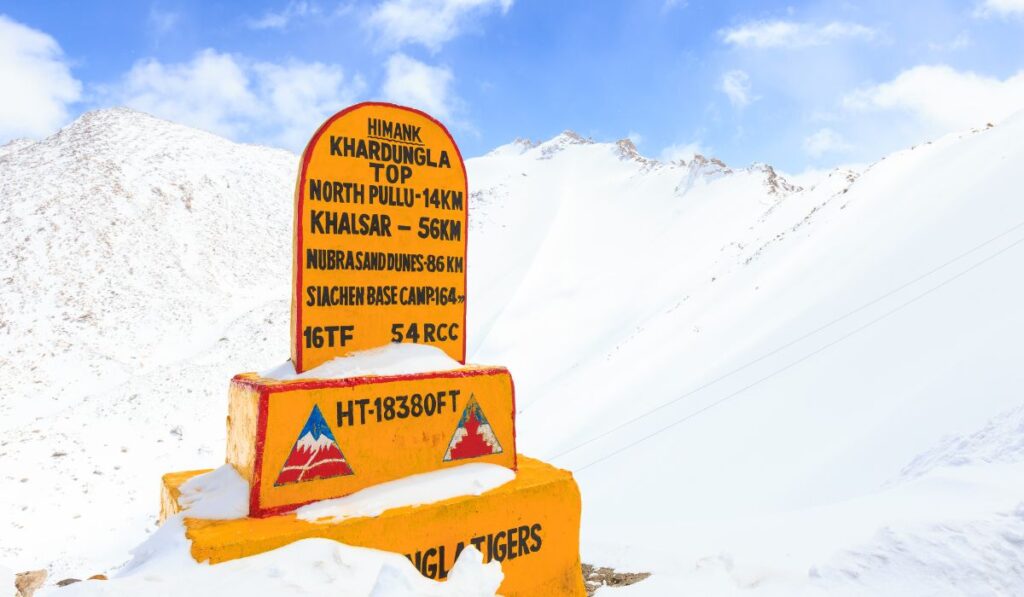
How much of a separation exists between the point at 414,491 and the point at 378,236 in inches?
59.3

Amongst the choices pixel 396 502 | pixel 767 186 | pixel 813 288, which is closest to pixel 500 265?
pixel 767 186

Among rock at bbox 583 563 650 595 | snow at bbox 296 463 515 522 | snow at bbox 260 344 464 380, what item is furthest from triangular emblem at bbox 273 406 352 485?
rock at bbox 583 563 650 595

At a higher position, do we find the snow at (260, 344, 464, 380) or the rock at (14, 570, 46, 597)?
the snow at (260, 344, 464, 380)

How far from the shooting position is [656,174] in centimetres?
3881

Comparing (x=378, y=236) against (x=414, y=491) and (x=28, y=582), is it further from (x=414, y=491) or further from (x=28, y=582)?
(x=28, y=582)

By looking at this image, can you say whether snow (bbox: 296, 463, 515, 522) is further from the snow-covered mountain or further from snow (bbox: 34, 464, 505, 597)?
the snow-covered mountain

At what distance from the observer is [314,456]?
10.2 feet

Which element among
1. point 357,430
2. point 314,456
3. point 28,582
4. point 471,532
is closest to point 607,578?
point 471,532

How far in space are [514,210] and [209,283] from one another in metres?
18.2

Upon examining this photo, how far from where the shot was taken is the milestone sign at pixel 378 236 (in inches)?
132

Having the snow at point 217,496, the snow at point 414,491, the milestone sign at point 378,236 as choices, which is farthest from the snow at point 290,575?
the milestone sign at point 378,236

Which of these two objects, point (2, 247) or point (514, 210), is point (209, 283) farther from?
point (514, 210)

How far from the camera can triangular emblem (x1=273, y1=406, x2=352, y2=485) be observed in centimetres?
306

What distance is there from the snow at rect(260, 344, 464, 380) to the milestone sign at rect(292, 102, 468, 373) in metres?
0.07
